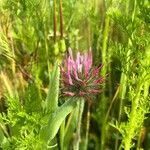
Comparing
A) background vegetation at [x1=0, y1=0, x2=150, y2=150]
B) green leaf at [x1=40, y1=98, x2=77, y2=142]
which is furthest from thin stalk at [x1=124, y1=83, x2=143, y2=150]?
green leaf at [x1=40, y1=98, x2=77, y2=142]

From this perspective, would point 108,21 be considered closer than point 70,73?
No

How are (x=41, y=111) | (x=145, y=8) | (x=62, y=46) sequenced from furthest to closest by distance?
(x=62, y=46), (x=41, y=111), (x=145, y=8)

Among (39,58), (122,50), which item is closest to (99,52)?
(39,58)

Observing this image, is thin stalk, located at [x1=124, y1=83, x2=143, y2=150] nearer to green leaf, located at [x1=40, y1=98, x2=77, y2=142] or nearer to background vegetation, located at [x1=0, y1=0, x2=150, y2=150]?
background vegetation, located at [x1=0, y1=0, x2=150, y2=150]

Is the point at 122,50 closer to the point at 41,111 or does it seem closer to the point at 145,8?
the point at 145,8

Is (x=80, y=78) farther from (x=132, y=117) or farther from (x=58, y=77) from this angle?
(x=132, y=117)

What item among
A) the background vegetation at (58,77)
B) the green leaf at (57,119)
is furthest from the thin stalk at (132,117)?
the green leaf at (57,119)

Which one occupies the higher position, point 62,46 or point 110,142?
point 62,46
